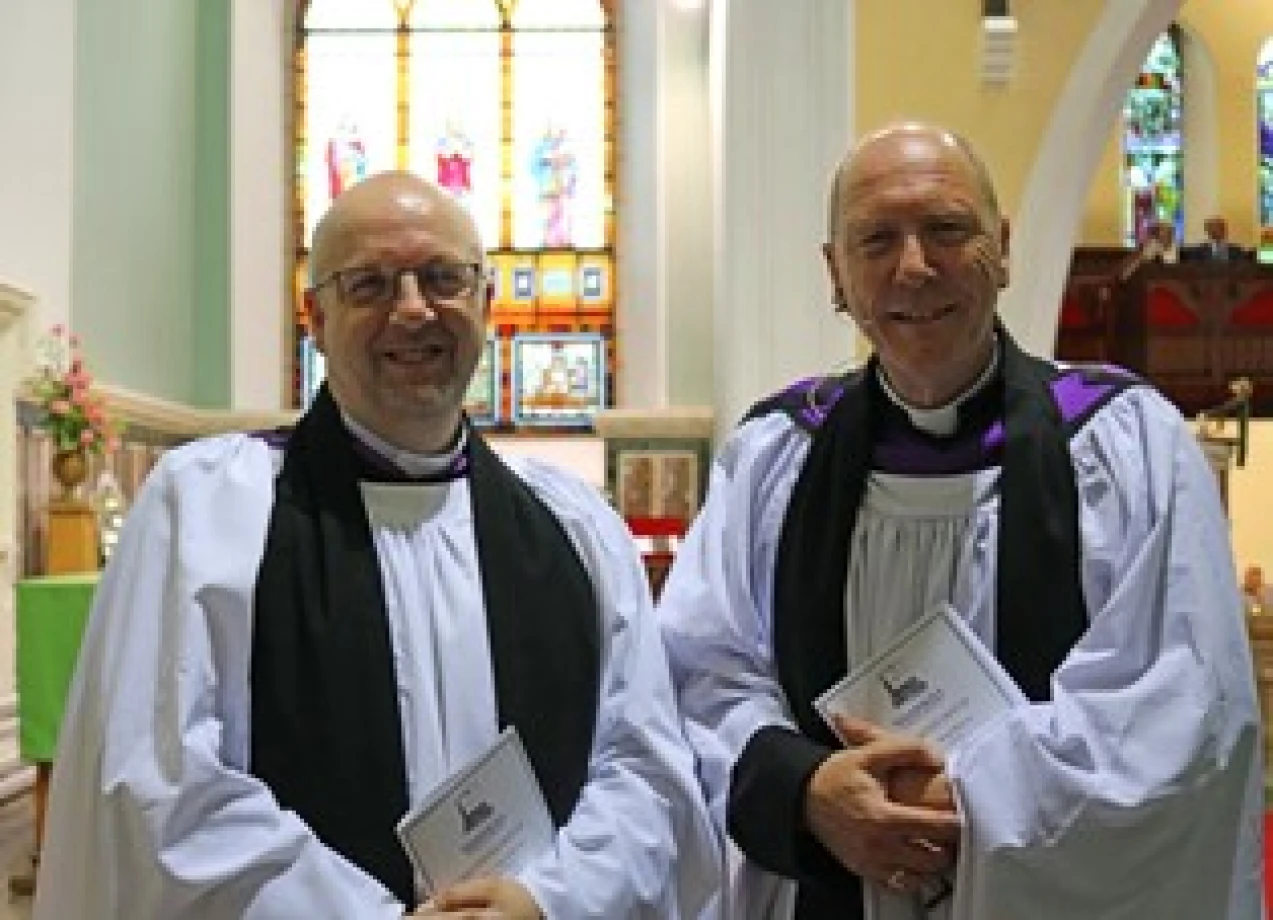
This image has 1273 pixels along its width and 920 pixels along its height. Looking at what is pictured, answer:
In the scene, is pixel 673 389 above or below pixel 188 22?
below

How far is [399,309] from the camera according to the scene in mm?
2039

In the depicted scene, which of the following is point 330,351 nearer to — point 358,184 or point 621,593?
point 358,184

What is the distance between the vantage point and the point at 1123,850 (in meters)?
1.84

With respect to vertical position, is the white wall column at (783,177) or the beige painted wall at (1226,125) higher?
the beige painted wall at (1226,125)

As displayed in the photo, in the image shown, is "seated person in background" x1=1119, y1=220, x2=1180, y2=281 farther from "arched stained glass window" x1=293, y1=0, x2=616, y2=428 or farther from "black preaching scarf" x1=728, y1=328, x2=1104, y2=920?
"black preaching scarf" x1=728, y1=328, x2=1104, y2=920

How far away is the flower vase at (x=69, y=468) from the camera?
22.4 ft

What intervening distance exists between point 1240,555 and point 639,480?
23.2 feet

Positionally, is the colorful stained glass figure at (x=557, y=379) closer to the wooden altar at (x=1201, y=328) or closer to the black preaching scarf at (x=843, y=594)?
the wooden altar at (x=1201, y=328)

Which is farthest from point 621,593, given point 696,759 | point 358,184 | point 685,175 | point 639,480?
point 685,175

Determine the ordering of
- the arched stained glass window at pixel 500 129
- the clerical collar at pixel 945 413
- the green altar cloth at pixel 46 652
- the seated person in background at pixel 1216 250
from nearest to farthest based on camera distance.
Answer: the clerical collar at pixel 945 413
the green altar cloth at pixel 46 652
the arched stained glass window at pixel 500 129
the seated person in background at pixel 1216 250

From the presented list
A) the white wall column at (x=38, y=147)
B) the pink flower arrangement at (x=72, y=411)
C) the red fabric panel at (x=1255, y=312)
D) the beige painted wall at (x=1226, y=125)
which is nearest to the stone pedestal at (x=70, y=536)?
the pink flower arrangement at (x=72, y=411)

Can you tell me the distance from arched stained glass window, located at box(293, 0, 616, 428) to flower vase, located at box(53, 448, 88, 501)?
4623mm

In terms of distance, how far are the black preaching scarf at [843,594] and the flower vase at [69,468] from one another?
540 centimetres

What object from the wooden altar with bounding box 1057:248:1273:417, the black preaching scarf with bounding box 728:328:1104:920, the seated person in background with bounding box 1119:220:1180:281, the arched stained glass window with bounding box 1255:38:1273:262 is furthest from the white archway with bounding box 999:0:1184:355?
the arched stained glass window with bounding box 1255:38:1273:262
